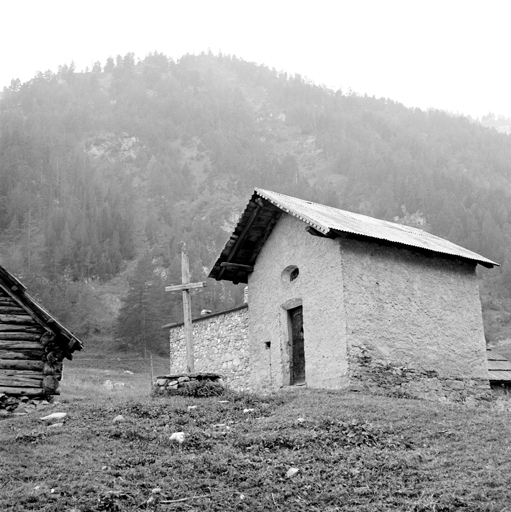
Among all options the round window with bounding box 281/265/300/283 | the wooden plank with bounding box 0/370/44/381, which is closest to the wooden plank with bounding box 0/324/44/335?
the wooden plank with bounding box 0/370/44/381

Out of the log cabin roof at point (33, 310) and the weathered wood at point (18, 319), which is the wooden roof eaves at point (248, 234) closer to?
the log cabin roof at point (33, 310)

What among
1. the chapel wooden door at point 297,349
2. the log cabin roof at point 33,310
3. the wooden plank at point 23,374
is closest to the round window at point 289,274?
the chapel wooden door at point 297,349

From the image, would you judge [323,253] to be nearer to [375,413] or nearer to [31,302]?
[375,413]

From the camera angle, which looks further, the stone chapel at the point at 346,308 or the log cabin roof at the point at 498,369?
the log cabin roof at the point at 498,369

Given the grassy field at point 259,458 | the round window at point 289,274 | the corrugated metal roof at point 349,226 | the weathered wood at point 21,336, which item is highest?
the corrugated metal roof at point 349,226

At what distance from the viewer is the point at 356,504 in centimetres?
819

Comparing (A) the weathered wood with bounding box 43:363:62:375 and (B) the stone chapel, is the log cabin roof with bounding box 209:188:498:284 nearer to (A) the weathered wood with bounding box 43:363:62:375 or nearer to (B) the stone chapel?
(B) the stone chapel

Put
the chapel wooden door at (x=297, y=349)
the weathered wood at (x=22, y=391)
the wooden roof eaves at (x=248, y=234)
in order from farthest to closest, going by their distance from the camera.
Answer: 1. the wooden roof eaves at (x=248, y=234)
2. the chapel wooden door at (x=297, y=349)
3. the weathered wood at (x=22, y=391)

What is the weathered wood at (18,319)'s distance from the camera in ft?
49.3

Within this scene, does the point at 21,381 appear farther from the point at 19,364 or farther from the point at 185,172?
the point at 185,172

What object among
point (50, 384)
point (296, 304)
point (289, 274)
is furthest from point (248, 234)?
point (50, 384)

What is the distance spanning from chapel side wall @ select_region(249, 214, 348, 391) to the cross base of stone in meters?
3.03

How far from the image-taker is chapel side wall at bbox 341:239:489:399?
57.0ft

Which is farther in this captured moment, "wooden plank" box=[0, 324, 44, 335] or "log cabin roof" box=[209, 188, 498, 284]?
"log cabin roof" box=[209, 188, 498, 284]
